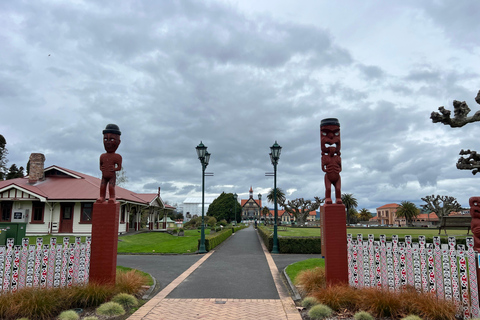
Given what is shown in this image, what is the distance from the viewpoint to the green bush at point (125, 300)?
654 centimetres

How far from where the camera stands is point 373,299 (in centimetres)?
580

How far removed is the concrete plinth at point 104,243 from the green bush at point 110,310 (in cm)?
120

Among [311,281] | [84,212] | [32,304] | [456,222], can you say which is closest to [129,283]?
[32,304]

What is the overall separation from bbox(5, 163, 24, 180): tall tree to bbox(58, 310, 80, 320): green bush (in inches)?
2041

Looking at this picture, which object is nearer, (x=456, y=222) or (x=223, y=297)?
(x=223, y=297)

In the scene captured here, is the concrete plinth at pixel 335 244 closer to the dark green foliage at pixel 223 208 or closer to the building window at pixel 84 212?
the building window at pixel 84 212

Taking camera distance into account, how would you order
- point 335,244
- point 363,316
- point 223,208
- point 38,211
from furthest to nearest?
point 223,208
point 38,211
point 335,244
point 363,316

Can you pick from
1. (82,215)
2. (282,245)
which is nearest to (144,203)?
(82,215)

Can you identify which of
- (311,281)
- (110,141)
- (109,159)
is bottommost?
(311,281)

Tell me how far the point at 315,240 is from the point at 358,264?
953 cm

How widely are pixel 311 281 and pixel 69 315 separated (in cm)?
531

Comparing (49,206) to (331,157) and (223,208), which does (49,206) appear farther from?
(223,208)

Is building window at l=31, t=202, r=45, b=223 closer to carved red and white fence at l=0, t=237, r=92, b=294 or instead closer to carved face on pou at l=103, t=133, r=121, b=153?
carved red and white fence at l=0, t=237, r=92, b=294

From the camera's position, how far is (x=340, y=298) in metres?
6.14
